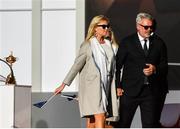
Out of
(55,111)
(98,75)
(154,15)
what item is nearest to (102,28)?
(98,75)

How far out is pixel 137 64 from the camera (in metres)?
6.39

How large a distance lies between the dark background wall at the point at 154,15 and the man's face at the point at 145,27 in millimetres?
2156

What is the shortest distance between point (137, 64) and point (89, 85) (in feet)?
1.84

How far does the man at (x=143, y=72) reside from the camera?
6.37 metres

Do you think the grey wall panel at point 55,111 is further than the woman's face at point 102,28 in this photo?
Yes

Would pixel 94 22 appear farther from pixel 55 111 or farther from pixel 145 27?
pixel 55 111

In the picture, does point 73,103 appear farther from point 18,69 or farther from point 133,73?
point 133,73

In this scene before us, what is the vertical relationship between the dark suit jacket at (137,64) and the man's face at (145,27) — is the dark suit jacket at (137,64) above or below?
below

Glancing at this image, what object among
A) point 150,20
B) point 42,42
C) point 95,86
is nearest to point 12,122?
point 95,86

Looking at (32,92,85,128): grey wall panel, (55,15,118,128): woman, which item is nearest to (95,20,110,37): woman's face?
(55,15,118,128): woman

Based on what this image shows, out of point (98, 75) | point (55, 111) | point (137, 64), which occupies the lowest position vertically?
point (55, 111)

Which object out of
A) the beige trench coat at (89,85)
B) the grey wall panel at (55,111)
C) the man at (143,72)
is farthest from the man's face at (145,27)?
the grey wall panel at (55,111)

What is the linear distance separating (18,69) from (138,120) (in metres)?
1.91

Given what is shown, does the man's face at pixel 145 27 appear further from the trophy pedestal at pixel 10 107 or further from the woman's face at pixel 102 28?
the trophy pedestal at pixel 10 107
